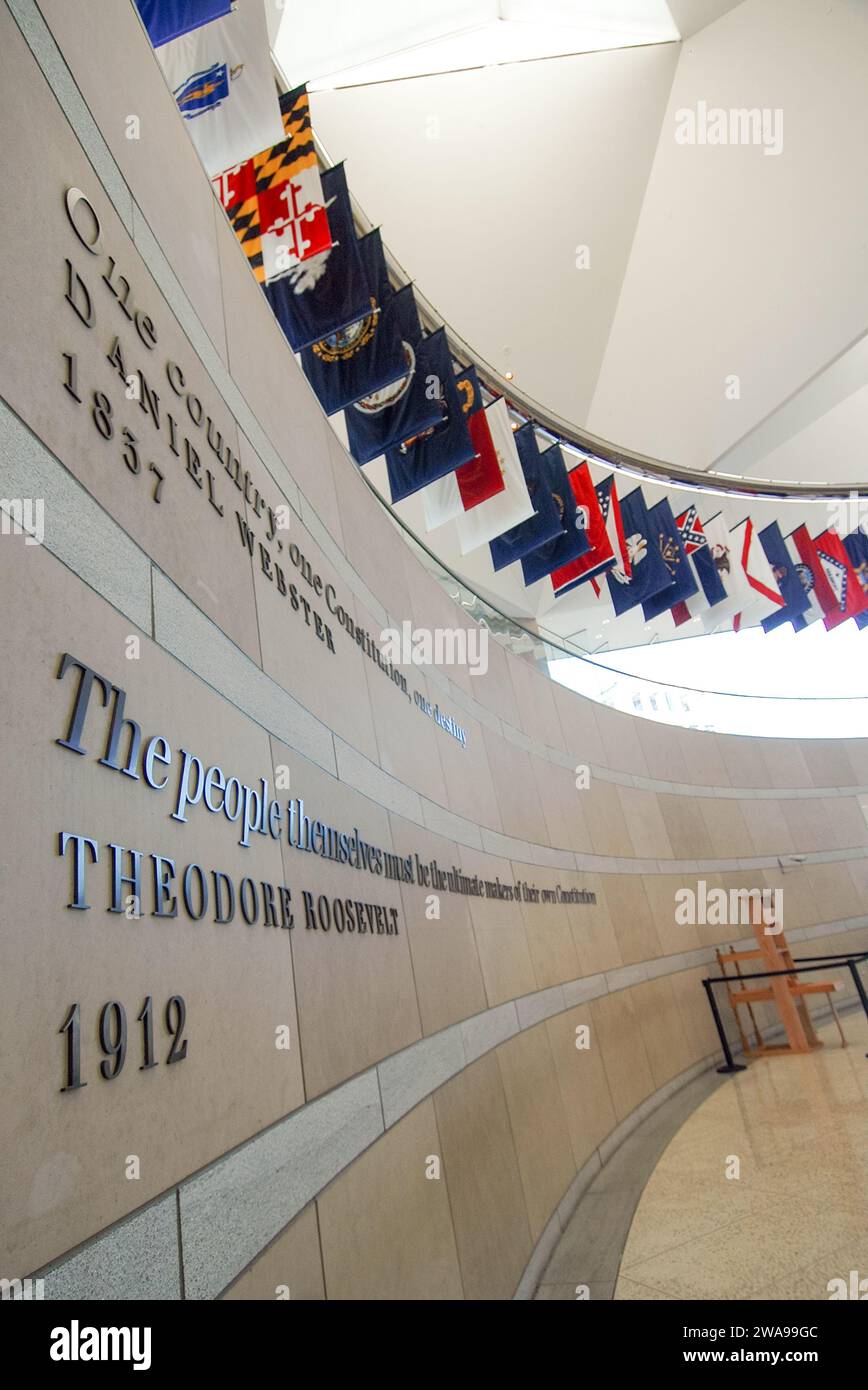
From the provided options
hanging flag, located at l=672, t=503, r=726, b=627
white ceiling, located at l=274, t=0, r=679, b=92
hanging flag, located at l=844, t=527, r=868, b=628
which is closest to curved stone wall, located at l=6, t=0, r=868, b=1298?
hanging flag, located at l=672, t=503, r=726, b=627

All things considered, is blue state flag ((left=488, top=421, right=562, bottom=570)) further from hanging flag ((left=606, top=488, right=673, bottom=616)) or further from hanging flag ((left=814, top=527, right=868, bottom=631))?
hanging flag ((left=814, top=527, right=868, bottom=631))

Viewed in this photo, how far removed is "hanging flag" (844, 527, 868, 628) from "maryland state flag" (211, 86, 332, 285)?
12298 millimetres

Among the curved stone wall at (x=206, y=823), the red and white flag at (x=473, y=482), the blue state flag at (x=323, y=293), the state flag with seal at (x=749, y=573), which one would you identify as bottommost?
the curved stone wall at (x=206, y=823)

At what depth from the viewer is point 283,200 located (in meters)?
5.07

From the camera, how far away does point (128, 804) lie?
1.84 m

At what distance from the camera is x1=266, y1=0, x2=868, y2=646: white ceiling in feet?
42.1

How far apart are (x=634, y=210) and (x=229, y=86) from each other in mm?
12637

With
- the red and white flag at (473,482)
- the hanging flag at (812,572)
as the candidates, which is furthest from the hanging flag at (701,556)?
the red and white flag at (473,482)

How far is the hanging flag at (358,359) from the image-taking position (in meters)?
5.86

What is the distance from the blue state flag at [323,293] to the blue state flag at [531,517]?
3.81 metres

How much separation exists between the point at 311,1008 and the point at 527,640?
20.7 ft

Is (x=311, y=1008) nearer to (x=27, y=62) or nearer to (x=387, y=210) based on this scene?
(x=27, y=62)

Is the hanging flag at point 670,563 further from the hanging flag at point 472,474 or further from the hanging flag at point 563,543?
the hanging flag at point 472,474
